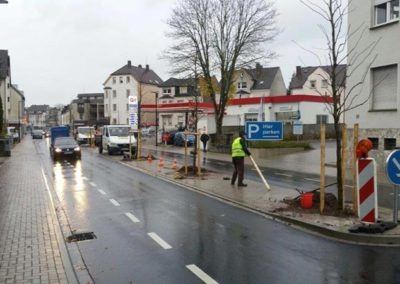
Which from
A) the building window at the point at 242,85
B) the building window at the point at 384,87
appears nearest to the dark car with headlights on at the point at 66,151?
the building window at the point at 384,87

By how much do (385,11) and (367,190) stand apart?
41.4 feet

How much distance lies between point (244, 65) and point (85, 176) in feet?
70.5

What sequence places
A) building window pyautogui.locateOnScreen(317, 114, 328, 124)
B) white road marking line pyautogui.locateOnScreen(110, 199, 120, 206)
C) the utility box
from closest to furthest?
white road marking line pyautogui.locateOnScreen(110, 199, 120, 206)
the utility box
building window pyautogui.locateOnScreen(317, 114, 328, 124)

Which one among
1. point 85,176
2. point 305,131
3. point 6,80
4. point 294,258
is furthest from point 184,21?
point 6,80

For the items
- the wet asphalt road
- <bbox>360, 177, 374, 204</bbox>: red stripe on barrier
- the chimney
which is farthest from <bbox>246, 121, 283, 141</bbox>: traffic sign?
the chimney

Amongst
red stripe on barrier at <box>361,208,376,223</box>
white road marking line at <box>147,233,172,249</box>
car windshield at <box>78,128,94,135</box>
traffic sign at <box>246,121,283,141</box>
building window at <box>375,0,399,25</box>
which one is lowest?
A: white road marking line at <box>147,233,172,249</box>

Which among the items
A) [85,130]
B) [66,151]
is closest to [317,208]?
[66,151]

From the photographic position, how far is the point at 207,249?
7.64 m

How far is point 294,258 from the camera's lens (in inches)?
280

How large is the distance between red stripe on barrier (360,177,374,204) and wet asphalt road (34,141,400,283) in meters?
1.15

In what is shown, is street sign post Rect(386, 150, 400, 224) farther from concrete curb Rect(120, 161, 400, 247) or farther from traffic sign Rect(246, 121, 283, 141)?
traffic sign Rect(246, 121, 283, 141)

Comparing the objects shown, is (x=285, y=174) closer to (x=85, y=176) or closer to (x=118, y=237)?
(x=85, y=176)

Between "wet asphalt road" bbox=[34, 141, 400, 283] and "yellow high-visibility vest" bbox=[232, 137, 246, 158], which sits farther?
"yellow high-visibility vest" bbox=[232, 137, 246, 158]

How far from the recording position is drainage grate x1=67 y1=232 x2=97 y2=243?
28.0 ft
